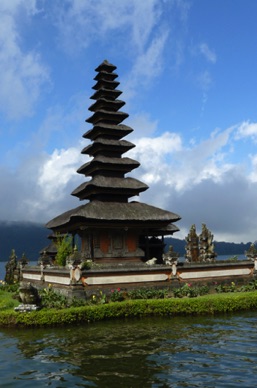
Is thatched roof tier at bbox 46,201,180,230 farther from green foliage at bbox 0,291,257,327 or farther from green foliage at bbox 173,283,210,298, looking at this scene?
green foliage at bbox 0,291,257,327

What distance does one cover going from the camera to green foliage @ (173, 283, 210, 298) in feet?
76.8

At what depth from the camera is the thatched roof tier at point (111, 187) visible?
31.5m

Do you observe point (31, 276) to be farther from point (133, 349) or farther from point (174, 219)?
point (133, 349)

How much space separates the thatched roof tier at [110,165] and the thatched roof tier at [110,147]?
2.48ft

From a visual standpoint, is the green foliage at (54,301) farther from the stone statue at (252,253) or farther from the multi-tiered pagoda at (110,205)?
the stone statue at (252,253)

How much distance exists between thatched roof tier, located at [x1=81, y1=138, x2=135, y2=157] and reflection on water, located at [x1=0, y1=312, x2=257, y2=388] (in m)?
18.3

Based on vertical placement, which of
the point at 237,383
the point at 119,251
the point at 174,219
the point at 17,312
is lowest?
the point at 237,383

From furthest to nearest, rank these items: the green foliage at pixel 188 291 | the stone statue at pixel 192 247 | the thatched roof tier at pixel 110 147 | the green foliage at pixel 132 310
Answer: the stone statue at pixel 192 247
the thatched roof tier at pixel 110 147
the green foliage at pixel 188 291
the green foliage at pixel 132 310

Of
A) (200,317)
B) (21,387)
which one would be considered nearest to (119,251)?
(200,317)

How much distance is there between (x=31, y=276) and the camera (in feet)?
106

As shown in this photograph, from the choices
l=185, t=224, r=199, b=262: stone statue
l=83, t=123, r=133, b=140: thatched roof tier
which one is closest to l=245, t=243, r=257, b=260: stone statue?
l=185, t=224, r=199, b=262: stone statue

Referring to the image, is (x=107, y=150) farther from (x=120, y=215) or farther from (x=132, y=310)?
(x=132, y=310)

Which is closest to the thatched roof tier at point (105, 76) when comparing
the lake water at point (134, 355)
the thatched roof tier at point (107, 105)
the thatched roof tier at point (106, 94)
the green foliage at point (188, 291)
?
the thatched roof tier at point (106, 94)

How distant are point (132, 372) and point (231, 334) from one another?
230 inches
